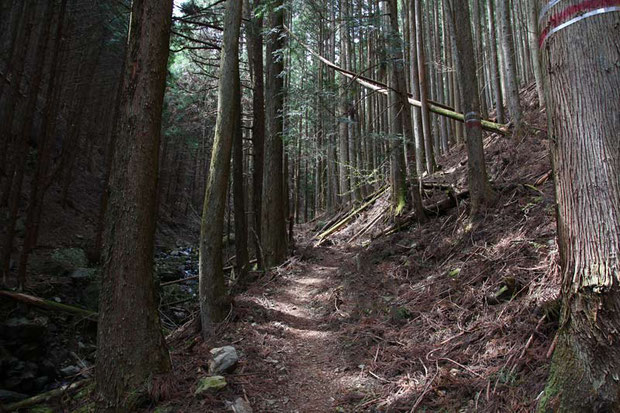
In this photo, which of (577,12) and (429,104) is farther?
(429,104)

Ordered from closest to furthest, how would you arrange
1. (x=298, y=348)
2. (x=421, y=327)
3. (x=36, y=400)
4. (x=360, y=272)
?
(x=421, y=327) < (x=298, y=348) < (x=36, y=400) < (x=360, y=272)

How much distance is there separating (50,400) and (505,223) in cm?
696

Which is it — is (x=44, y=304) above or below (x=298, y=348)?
above

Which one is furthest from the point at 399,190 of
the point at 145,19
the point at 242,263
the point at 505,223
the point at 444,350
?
the point at 145,19

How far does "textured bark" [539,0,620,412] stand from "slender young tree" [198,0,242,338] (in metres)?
4.16

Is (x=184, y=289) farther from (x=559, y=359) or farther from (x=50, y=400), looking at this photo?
(x=559, y=359)

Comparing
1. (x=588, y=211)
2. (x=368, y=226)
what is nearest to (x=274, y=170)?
(x=368, y=226)

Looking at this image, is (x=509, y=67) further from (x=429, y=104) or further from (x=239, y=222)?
(x=239, y=222)

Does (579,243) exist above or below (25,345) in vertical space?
above

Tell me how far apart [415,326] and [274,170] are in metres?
5.65

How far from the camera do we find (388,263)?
670 cm

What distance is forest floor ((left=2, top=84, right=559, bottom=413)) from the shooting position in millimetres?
2980

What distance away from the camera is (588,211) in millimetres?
1937

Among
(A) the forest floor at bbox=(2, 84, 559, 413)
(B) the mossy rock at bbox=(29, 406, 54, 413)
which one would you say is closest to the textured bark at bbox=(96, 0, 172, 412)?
(A) the forest floor at bbox=(2, 84, 559, 413)
